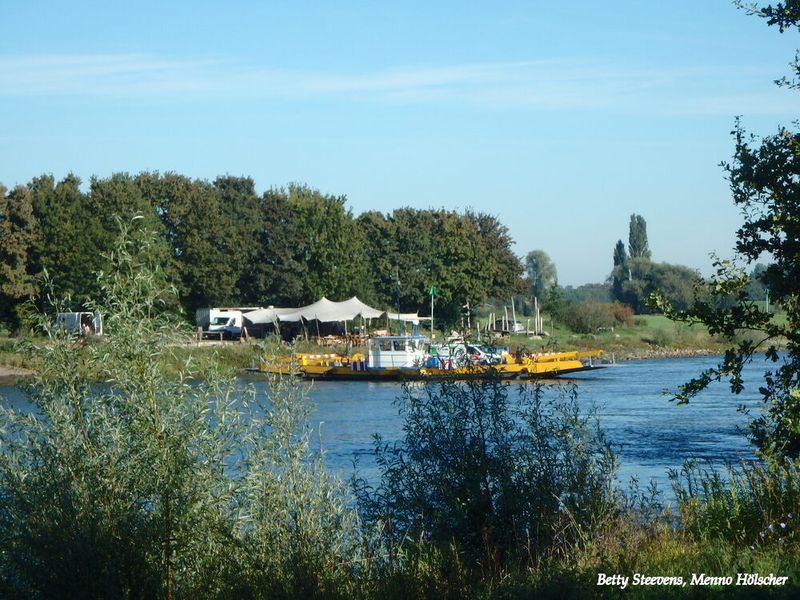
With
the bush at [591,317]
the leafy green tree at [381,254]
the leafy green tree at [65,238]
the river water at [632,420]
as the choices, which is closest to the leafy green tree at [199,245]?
the leafy green tree at [65,238]

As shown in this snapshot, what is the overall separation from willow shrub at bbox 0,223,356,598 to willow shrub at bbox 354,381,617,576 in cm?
99

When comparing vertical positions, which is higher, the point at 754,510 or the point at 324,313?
the point at 324,313

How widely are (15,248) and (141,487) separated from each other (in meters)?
59.0

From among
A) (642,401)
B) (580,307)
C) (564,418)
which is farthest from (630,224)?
(564,418)

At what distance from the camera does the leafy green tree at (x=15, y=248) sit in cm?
6272

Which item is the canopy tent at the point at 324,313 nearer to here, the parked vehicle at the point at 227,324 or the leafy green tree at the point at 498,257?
the parked vehicle at the point at 227,324

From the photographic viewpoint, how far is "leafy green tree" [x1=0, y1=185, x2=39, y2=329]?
62.7 metres

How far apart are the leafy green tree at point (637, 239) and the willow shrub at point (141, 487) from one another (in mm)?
131211

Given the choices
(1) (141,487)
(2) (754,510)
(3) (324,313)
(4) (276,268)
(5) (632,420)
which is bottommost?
(5) (632,420)

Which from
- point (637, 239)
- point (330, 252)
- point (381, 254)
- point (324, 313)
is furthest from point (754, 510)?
point (637, 239)

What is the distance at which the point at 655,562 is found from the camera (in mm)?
8086

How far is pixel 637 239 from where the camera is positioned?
137375mm

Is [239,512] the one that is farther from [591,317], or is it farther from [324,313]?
[591,317]

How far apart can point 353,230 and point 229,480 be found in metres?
70.6
